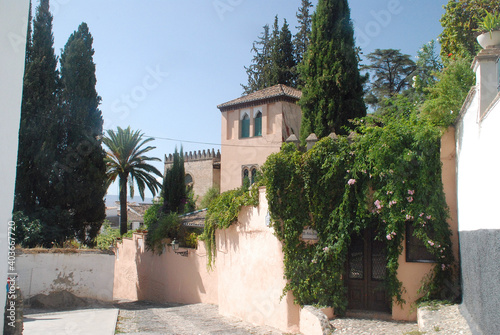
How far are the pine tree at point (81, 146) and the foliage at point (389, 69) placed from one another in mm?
17708

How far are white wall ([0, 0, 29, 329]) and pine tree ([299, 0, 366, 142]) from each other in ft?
52.2

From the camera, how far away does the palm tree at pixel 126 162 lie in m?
24.1

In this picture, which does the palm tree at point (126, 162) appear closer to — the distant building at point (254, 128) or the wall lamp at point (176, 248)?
the distant building at point (254, 128)

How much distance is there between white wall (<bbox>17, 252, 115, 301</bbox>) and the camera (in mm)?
14430

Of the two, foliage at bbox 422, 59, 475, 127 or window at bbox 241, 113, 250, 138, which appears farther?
window at bbox 241, 113, 250, 138

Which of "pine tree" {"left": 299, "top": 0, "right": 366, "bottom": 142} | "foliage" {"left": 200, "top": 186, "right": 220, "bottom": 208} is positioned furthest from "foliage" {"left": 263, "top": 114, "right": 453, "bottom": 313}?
"foliage" {"left": 200, "top": 186, "right": 220, "bottom": 208}

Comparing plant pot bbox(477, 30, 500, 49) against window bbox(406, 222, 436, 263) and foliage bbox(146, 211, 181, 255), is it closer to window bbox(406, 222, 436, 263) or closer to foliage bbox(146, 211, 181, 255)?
window bbox(406, 222, 436, 263)

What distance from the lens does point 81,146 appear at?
18906 mm

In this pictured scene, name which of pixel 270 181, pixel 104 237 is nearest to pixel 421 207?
pixel 270 181

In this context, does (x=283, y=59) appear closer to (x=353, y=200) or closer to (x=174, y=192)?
(x=174, y=192)

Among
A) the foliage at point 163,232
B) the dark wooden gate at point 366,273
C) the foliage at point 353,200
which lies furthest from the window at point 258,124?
the dark wooden gate at point 366,273

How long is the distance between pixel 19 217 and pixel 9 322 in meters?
13.0

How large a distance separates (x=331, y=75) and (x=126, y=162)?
39.5ft

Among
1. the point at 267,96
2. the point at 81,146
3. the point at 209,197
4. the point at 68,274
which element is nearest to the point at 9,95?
the point at 68,274
